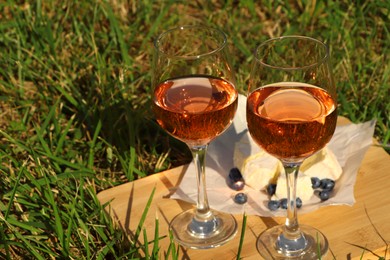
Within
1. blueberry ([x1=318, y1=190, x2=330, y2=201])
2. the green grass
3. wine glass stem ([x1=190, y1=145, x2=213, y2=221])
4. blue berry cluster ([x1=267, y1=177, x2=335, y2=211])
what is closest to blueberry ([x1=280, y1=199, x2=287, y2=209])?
blue berry cluster ([x1=267, y1=177, x2=335, y2=211])

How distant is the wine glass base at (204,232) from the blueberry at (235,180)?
0.11 m

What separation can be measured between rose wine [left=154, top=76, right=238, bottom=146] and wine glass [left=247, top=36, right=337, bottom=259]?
99 mm

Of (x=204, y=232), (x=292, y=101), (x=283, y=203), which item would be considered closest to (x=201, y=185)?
(x=204, y=232)

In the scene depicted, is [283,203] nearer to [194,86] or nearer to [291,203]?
[291,203]

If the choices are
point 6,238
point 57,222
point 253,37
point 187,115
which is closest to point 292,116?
point 187,115

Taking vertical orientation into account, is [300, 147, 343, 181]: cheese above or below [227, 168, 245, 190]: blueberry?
above

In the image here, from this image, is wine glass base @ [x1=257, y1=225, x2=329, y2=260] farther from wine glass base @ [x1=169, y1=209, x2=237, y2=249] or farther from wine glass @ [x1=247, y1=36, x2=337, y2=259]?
wine glass @ [x1=247, y1=36, x2=337, y2=259]

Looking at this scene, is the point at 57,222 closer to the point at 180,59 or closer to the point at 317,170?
the point at 180,59

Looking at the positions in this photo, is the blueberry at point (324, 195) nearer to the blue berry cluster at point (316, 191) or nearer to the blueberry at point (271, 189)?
the blue berry cluster at point (316, 191)

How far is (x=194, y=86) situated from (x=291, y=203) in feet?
1.41

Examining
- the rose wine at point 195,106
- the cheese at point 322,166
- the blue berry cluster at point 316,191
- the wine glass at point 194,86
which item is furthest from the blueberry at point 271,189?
the rose wine at point 195,106

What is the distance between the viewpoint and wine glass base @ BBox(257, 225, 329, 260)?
91.3 inches

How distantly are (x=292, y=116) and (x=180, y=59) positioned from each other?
1.13 feet

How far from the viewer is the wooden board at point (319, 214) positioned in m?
2.35
